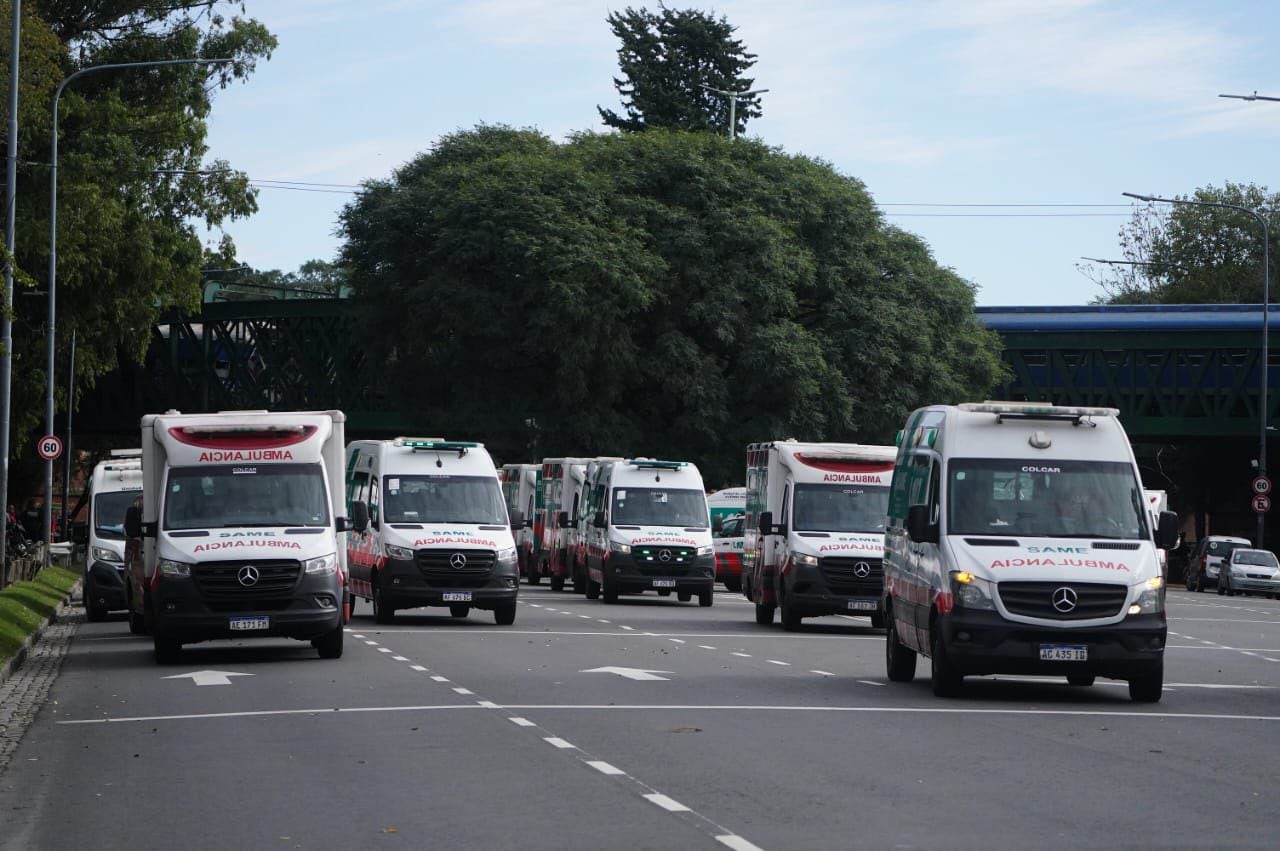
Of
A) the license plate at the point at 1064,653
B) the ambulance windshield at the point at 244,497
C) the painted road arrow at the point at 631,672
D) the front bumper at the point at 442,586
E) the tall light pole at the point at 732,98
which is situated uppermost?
the tall light pole at the point at 732,98

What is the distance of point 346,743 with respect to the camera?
14.5 metres

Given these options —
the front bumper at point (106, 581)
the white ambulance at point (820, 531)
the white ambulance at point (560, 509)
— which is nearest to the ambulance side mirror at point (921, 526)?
the white ambulance at point (820, 531)

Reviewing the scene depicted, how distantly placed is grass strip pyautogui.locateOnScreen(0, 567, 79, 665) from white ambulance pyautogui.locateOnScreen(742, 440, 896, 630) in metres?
10.2

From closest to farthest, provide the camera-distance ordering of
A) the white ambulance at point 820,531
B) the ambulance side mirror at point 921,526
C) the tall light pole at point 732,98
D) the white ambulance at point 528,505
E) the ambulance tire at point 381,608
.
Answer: the ambulance side mirror at point 921,526 → the white ambulance at point 820,531 → the ambulance tire at point 381,608 → the white ambulance at point 528,505 → the tall light pole at point 732,98

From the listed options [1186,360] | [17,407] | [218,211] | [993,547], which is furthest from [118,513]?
[1186,360]

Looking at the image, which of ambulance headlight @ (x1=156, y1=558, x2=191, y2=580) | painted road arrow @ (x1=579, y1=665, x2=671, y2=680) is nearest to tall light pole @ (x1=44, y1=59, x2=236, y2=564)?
ambulance headlight @ (x1=156, y1=558, x2=191, y2=580)

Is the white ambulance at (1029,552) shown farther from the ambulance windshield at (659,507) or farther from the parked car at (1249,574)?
the parked car at (1249,574)

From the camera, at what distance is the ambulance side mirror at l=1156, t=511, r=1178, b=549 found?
1786cm

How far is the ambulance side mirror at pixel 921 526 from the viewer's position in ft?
59.9

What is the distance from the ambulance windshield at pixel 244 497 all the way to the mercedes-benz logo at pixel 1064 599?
29.9ft

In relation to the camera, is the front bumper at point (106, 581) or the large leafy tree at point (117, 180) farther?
the large leafy tree at point (117, 180)

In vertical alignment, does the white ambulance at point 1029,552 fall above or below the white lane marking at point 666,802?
above

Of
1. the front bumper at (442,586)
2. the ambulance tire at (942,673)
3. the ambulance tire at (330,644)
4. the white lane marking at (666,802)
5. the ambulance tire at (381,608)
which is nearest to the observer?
the white lane marking at (666,802)

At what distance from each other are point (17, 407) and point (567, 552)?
1229 centimetres
